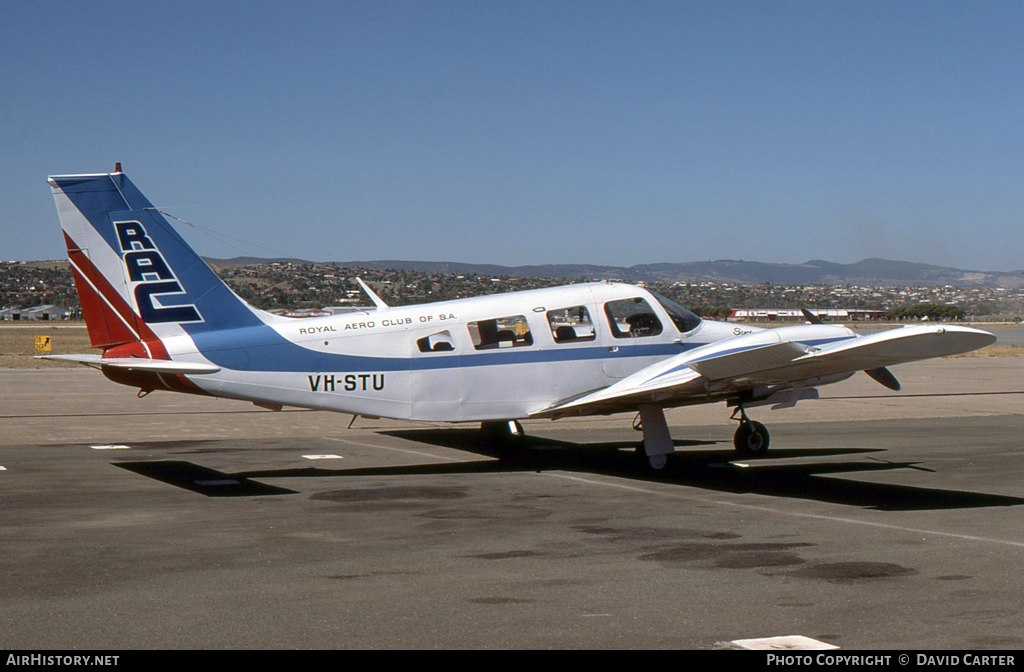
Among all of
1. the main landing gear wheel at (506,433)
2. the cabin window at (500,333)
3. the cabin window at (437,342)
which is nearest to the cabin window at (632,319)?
the cabin window at (500,333)

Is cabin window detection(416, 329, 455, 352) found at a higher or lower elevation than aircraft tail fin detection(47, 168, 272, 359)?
lower

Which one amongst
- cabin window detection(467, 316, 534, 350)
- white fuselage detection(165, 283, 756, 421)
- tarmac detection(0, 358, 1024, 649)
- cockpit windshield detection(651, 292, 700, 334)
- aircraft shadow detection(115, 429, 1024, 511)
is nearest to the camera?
tarmac detection(0, 358, 1024, 649)

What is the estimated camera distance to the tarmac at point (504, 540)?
6.36 m

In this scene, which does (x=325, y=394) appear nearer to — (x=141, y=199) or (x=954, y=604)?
(x=141, y=199)

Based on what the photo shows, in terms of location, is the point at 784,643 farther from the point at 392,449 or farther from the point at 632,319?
the point at 392,449

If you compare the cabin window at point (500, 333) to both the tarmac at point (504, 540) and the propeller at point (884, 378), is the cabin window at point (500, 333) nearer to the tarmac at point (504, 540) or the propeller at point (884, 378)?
the tarmac at point (504, 540)

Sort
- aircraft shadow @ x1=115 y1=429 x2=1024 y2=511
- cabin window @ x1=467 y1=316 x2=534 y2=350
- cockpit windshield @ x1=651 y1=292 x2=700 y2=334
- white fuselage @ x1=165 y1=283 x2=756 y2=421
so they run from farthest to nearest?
cockpit windshield @ x1=651 y1=292 x2=700 y2=334, cabin window @ x1=467 y1=316 x2=534 y2=350, white fuselage @ x1=165 y1=283 x2=756 y2=421, aircraft shadow @ x1=115 y1=429 x2=1024 y2=511

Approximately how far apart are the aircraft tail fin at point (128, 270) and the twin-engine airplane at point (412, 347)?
0.06 ft

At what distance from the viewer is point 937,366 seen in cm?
4047

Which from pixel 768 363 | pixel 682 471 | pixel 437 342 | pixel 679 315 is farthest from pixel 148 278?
pixel 768 363

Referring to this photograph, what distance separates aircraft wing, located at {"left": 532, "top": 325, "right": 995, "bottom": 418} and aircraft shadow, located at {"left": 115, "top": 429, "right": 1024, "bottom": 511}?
1101 millimetres

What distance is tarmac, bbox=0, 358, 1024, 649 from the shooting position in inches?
250

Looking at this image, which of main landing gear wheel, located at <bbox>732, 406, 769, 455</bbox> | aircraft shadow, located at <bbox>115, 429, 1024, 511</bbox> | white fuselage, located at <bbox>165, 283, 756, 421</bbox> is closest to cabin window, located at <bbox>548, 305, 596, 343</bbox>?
white fuselage, located at <bbox>165, 283, 756, 421</bbox>

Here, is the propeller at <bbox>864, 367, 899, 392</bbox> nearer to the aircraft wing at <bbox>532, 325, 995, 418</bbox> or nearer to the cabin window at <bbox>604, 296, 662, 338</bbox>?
the aircraft wing at <bbox>532, 325, 995, 418</bbox>
